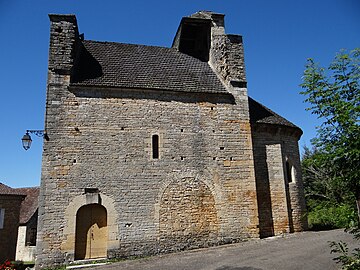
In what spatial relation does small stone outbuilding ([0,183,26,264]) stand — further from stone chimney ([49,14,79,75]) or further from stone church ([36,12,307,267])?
stone chimney ([49,14,79,75])

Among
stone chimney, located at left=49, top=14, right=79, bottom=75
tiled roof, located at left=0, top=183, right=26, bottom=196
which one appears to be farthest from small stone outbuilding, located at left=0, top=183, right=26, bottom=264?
stone chimney, located at left=49, top=14, right=79, bottom=75

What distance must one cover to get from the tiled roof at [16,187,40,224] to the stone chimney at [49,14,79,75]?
15.2 m

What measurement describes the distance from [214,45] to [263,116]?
13.7 feet

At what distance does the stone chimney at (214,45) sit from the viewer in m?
12.7

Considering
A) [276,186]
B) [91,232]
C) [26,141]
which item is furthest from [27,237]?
[276,186]

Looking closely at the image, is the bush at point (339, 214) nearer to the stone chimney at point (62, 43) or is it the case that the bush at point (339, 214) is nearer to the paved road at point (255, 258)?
the paved road at point (255, 258)

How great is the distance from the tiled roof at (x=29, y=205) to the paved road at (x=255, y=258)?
16.1 meters

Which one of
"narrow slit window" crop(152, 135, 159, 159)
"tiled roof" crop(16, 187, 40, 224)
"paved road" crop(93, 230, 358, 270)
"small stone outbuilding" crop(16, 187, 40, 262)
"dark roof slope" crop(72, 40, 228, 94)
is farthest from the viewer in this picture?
"tiled roof" crop(16, 187, 40, 224)

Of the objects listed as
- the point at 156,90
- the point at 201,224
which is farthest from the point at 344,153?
the point at 156,90

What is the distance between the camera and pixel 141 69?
12664 millimetres

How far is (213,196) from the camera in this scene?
36.1 ft

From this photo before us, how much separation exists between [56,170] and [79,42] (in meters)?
6.21

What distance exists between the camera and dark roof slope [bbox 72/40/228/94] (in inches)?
456

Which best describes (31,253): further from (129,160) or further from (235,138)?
(235,138)
